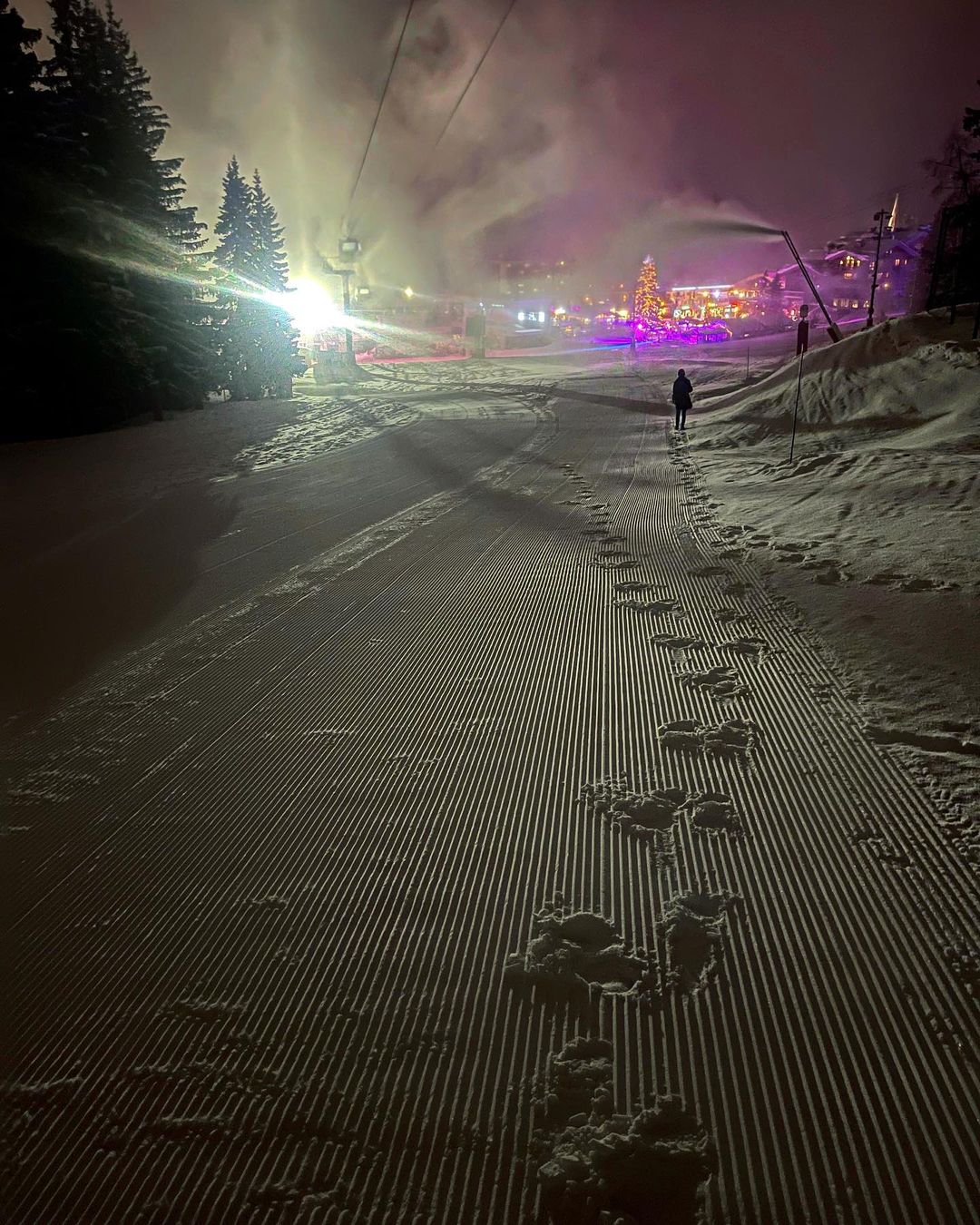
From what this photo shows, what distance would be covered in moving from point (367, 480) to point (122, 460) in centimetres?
618

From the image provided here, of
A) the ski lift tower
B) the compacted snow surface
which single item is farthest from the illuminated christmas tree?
the compacted snow surface

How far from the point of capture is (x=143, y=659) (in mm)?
5086

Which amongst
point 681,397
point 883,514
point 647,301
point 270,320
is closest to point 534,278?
point 647,301

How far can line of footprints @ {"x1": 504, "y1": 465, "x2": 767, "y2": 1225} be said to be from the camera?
1833mm

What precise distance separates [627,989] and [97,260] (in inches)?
794

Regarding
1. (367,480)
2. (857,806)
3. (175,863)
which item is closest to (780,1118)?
(857,806)

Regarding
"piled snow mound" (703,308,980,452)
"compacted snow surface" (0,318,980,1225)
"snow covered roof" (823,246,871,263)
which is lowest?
"compacted snow surface" (0,318,980,1225)

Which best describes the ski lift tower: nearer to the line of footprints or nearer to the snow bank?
the snow bank

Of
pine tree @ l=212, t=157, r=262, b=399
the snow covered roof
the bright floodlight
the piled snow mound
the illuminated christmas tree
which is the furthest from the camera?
the illuminated christmas tree

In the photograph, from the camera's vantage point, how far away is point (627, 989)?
2375 millimetres

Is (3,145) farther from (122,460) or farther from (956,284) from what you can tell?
(956,284)

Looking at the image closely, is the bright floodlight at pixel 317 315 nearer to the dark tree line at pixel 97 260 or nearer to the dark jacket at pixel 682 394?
the dark tree line at pixel 97 260

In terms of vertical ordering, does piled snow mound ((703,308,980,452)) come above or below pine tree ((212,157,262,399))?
below

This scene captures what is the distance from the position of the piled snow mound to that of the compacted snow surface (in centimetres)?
550
